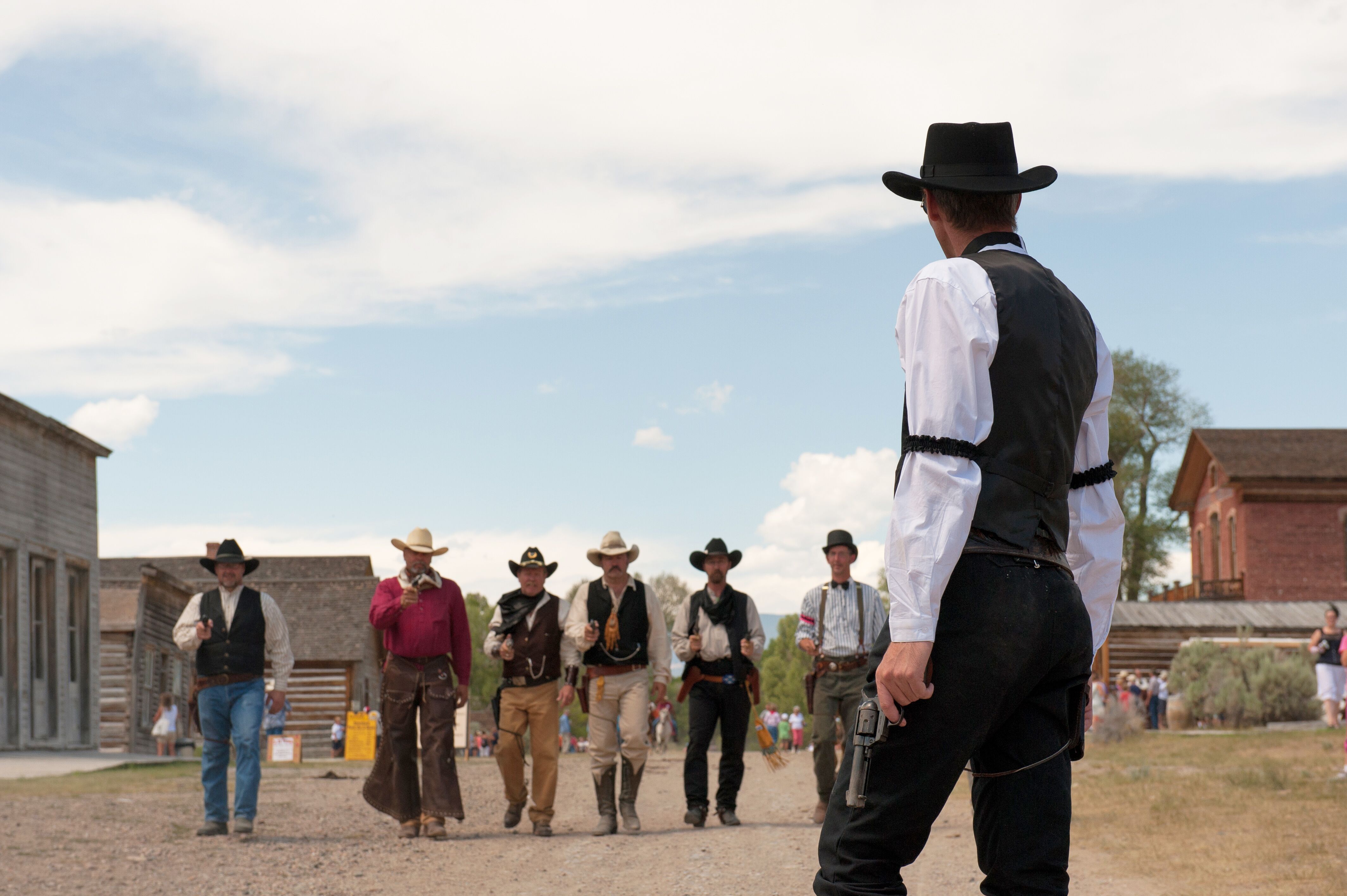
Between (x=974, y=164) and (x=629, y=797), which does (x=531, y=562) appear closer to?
(x=629, y=797)

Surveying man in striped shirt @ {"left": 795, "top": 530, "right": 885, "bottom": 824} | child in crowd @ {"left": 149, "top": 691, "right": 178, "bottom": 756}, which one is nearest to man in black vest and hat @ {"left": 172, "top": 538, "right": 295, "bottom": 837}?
man in striped shirt @ {"left": 795, "top": 530, "right": 885, "bottom": 824}

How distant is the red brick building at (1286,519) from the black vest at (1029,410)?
45.0 m

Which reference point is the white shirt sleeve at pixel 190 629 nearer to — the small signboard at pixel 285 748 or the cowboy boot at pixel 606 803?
the cowboy boot at pixel 606 803

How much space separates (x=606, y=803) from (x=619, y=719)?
2.10ft

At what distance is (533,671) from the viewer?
10.7 meters

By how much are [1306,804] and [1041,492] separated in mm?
8618

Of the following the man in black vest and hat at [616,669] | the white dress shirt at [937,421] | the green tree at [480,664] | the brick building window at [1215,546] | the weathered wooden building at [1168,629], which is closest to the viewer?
the white dress shirt at [937,421]

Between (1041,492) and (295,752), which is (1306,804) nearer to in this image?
(1041,492)

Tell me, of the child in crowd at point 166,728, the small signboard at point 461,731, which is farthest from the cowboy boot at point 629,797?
the small signboard at point 461,731

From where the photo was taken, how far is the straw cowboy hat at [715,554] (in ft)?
37.2

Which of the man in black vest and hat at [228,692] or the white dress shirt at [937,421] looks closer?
the white dress shirt at [937,421]

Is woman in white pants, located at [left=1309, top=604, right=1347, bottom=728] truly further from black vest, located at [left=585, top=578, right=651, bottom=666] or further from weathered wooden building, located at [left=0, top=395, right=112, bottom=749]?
weathered wooden building, located at [left=0, top=395, right=112, bottom=749]

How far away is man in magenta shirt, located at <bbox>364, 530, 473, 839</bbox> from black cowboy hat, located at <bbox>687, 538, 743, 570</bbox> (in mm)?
2112

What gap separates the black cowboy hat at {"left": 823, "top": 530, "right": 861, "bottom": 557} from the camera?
10961mm
